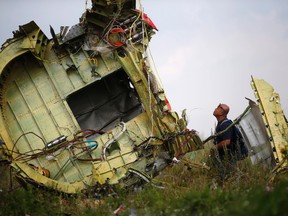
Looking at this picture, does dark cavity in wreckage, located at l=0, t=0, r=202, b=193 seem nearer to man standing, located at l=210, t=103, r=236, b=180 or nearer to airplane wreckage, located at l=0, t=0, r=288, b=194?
airplane wreckage, located at l=0, t=0, r=288, b=194

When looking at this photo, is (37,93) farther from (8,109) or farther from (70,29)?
(70,29)

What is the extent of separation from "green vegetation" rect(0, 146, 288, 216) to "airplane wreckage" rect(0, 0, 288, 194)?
54 centimetres

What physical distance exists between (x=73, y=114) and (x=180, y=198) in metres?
4.96

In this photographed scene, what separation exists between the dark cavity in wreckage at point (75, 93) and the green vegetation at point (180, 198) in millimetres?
701

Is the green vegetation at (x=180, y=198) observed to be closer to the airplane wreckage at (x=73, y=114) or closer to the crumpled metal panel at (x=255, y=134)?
the crumpled metal panel at (x=255, y=134)

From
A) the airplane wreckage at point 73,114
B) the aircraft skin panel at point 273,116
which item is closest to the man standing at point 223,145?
the airplane wreckage at point 73,114

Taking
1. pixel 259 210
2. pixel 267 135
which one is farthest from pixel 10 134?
pixel 259 210

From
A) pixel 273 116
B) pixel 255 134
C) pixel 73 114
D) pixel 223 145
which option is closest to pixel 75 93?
pixel 73 114

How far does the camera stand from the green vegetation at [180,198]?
305cm

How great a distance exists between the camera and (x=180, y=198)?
509cm

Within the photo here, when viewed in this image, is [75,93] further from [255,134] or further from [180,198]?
[180,198]

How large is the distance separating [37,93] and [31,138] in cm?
114

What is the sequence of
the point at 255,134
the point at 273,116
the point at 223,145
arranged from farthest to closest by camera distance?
1. the point at 255,134
2. the point at 223,145
3. the point at 273,116

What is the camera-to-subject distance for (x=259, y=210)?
281cm
